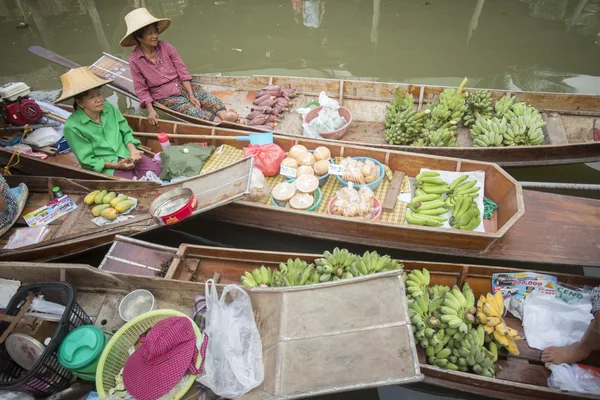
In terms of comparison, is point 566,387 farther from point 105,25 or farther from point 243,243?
point 105,25

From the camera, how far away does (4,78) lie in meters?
9.67

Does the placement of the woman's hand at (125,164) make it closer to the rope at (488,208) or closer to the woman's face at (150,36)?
the woman's face at (150,36)

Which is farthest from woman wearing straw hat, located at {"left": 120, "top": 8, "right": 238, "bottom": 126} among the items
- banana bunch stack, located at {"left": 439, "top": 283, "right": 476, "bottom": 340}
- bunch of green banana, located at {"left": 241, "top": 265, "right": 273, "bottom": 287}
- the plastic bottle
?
banana bunch stack, located at {"left": 439, "top": 283, "right": 476, "bottom": 340}

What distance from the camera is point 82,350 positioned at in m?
2.92

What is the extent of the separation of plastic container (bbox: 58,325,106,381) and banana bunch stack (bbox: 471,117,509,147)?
18.8 ft

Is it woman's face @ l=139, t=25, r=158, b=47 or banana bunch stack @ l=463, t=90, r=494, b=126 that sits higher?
woman's face @ l=139, t=25, r=158, b=47

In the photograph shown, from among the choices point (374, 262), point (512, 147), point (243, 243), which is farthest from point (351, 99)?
point (374, 262)

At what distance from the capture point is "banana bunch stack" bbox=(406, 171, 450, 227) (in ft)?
14.5

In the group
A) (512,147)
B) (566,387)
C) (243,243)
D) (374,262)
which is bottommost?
(243,243)

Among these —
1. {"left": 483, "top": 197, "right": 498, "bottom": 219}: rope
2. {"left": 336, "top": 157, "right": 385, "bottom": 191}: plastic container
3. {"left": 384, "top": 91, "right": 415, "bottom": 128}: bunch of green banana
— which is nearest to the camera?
{"left": 483, "top": 197, "right": 498, "bottom": 219}: rope

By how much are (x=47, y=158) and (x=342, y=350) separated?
6.06m

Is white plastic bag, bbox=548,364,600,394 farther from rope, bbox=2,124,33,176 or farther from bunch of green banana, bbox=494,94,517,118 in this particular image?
rope, bbox=2,124,33,176

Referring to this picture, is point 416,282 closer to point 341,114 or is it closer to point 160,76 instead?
point 341,114

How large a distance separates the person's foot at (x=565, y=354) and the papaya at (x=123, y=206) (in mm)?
5227
